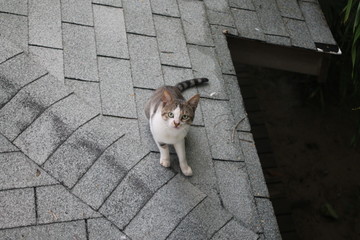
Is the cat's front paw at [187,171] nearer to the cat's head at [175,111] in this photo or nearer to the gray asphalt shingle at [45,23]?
the cat's head at [175,111]

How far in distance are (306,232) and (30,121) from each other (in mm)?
2820

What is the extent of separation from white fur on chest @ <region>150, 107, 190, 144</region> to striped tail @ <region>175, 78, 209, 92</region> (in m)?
0.49

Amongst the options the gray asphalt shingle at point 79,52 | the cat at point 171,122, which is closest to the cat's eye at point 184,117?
the cat at point 171,122

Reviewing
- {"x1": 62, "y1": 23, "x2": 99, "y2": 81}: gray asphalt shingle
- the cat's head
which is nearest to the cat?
the cat's head

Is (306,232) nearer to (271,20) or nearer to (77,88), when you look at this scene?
(271,20)

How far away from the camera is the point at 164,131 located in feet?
8.54

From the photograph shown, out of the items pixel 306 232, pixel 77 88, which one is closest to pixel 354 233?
pixel 306 232

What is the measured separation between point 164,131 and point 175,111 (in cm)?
13

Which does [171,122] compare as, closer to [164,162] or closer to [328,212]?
[164,162]

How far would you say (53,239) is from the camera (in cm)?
231

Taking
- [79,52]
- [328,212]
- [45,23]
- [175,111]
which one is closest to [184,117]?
[175,111]

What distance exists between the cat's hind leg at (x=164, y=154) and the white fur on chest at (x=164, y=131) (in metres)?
0.02

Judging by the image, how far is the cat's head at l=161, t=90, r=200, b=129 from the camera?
2.54 meters

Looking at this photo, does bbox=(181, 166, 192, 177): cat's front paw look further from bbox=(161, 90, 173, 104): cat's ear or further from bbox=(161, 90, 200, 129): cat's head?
bbox=(161, 90, 173, 104): cat's ear
